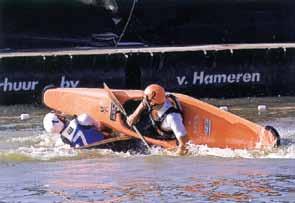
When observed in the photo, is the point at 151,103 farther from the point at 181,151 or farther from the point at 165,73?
the point at 165,73

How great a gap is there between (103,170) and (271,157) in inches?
90.9

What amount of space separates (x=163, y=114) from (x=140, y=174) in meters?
1.66

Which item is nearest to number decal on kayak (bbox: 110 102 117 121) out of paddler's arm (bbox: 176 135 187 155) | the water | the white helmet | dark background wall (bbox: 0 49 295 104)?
the water

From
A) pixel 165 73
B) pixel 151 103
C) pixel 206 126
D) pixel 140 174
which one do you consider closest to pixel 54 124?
pixel 151 103

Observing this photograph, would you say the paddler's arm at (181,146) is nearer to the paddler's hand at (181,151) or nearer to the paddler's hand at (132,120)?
the paddler's hand at (181,151)

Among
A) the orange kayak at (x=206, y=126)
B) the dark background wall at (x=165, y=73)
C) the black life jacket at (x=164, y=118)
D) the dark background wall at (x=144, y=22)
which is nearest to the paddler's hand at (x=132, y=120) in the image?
the orange kayak at (x=206, y=126)

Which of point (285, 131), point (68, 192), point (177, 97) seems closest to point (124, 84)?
point (285, 131)

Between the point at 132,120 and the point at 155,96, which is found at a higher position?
the point at 155,96

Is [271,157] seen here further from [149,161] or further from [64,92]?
[64,92]

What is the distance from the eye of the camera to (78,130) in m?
14.3

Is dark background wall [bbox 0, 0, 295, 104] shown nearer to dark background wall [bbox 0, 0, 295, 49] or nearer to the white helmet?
dark background wall [bbox 0, 0, 295, 49]

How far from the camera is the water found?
431 inches

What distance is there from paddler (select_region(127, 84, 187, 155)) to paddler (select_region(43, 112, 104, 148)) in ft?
1.73

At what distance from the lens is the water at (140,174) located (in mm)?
10953
